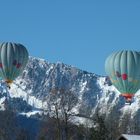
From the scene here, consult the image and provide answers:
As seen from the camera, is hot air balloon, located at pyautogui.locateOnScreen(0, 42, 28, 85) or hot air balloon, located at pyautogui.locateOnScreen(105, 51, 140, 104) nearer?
hot air balloon, located at pyautogui.locateOnScreen(105, 51, 140, 104)

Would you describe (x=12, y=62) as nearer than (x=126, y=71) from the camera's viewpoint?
No

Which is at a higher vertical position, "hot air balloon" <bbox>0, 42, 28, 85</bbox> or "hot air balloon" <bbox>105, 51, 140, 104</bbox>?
"hot air balloon" <bbox>0, 42, 28, 85</bbox>

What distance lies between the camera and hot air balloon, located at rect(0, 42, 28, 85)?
233 ft

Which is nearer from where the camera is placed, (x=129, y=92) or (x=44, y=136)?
(x=129, y=92)

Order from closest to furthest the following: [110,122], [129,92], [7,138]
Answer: [129,92] < [7,138] < [110,122]

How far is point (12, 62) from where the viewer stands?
233 feet

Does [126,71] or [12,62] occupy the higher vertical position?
[12,62]

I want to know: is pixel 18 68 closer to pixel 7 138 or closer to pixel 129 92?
pixel 129 92

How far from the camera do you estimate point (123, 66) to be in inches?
2574

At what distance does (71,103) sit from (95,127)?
40.3ft

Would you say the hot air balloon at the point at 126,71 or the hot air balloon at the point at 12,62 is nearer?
the hot air balloon at the point at 126,71

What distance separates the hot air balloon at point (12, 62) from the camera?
70.9 m

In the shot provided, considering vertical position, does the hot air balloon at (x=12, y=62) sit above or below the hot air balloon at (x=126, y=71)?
above

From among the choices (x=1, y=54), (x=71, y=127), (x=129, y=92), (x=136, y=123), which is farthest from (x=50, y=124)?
(x=136, y=123)
